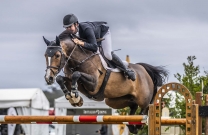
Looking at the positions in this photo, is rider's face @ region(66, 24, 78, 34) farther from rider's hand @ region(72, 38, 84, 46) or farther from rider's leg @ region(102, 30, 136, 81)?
rider's leg @ region(102, 30, 136, 81)

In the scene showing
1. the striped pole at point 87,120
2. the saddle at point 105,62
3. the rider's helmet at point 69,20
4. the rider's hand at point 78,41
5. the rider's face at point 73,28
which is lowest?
the striped pole at point 87,120

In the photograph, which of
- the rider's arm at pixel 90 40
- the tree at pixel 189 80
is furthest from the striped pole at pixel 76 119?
the tree at pixel 189 80

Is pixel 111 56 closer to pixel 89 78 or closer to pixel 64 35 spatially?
pixel 89 78

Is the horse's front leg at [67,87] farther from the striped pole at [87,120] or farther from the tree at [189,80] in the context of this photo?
the tree at [189,80]

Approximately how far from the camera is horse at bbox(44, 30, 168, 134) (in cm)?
616

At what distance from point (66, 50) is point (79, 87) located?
1.71 feet

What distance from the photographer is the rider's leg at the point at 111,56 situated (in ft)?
22.5

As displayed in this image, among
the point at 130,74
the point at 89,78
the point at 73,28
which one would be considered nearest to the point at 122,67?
the point at 130,74

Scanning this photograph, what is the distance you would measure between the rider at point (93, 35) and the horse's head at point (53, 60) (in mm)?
290

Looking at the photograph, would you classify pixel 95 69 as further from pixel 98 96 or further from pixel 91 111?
pixel 91 111

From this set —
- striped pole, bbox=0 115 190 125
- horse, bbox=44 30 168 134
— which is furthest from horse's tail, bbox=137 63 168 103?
striped pole, bbox=0 115 190 125

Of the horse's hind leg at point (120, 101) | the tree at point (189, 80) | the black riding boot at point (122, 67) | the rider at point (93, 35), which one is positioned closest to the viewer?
the rider at point (93, 35)

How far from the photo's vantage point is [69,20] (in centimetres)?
625

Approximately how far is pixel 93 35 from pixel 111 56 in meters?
0.63
